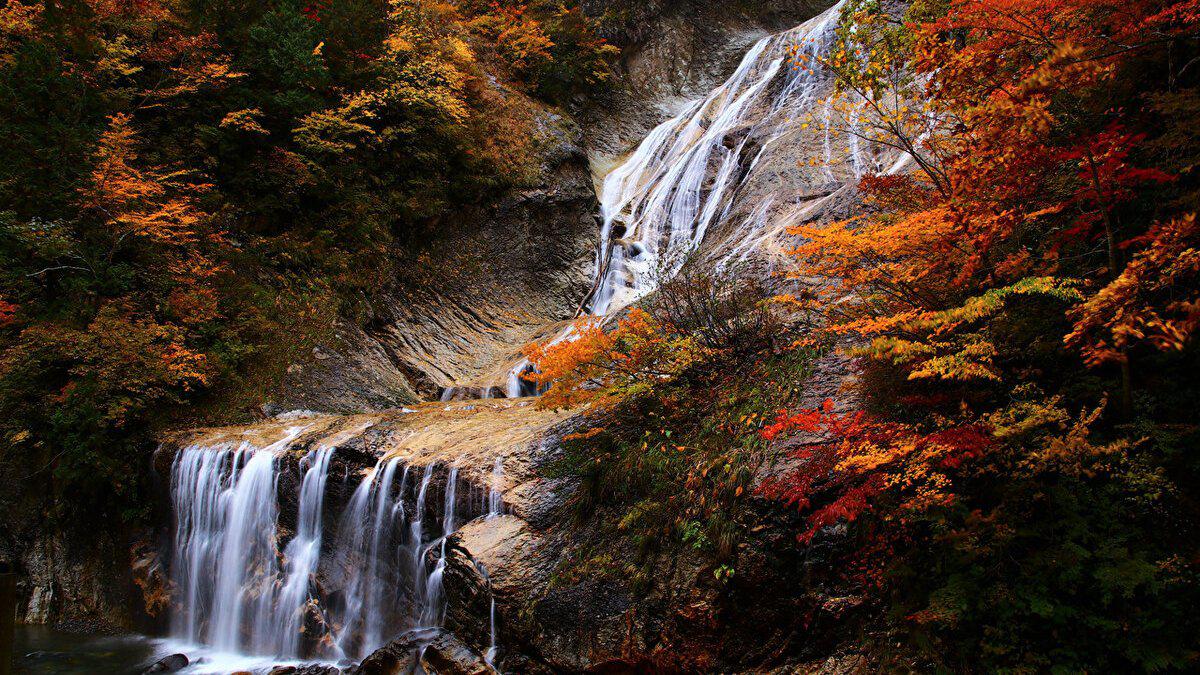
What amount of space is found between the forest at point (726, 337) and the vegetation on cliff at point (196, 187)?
7 centimetres

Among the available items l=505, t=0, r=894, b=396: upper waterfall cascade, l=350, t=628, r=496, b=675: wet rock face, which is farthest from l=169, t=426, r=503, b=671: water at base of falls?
l=505, t=0, r=894, b=396: upper waterfall cascade

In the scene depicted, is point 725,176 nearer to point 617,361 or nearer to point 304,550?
point 617,361

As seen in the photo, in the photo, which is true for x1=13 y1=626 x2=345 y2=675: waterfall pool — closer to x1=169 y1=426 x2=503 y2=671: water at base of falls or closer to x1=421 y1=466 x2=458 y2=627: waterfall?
A: x1=169 y1=426 x2=503 y2=671: water at base of falls

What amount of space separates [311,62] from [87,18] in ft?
12.7

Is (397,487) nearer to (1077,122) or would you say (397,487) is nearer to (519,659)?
(519,659)

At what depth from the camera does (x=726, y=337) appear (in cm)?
612

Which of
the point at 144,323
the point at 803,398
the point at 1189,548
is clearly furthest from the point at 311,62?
the point at 1189,548

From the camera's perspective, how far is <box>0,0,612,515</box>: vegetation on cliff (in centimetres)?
898

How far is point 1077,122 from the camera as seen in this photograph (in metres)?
4.02

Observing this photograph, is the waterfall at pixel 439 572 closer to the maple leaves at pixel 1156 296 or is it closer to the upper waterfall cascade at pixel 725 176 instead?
the upper waterfall cascade at pixel 725 176

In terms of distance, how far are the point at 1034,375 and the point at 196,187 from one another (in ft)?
42.5

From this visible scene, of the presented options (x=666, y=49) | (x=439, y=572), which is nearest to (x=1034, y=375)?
(x=439, y=572)

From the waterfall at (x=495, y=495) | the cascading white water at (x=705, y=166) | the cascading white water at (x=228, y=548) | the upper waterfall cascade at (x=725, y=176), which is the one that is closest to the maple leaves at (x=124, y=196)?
the cascading white water at (x=228, y=548)

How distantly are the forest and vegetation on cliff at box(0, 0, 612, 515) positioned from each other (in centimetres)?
7
